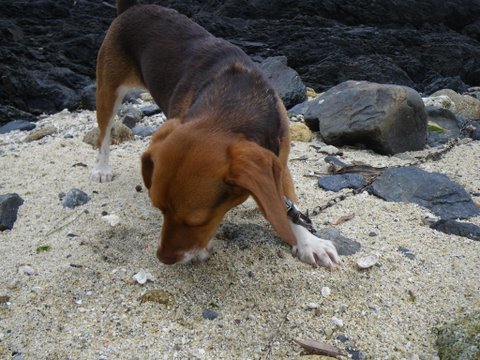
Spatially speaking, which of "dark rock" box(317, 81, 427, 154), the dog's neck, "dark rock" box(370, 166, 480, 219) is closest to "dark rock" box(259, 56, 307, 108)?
"dark rock" box(317, 81, 427, 154)

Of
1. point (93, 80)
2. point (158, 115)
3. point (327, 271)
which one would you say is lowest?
point (93, 80)

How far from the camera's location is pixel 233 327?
325 centimetres

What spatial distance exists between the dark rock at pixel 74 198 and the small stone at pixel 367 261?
251cm

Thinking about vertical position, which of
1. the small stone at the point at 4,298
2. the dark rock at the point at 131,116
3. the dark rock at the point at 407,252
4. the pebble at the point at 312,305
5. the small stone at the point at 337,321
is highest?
the small stone at the point at 337,321

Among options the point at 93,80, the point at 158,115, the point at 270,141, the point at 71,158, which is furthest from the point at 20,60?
the point at 270,141

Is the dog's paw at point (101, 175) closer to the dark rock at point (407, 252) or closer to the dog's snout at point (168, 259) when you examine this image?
the dog's snout at point (168, 259)

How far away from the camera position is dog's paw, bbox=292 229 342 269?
3.81m

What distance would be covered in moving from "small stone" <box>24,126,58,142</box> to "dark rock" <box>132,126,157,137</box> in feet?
4.04

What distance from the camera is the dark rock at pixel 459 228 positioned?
418 cm

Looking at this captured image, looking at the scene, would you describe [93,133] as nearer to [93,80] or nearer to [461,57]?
[93,80]

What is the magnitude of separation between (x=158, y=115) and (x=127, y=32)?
2.60 meters

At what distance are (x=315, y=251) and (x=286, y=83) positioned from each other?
17.1 ft

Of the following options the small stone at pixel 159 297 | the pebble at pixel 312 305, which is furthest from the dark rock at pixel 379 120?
the small stone at pixel 159 297

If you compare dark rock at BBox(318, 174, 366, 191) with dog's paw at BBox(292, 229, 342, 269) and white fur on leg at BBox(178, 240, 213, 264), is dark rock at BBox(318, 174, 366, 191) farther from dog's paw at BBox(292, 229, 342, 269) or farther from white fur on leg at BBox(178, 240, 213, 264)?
white fur on leg at BBox(178, 240, 213, 264)
